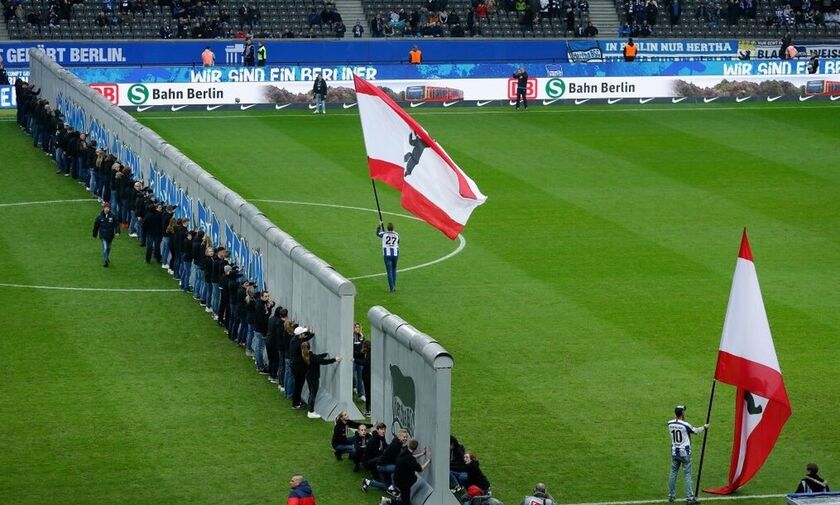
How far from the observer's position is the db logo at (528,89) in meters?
61.4

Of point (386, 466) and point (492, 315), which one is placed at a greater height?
point (386, 466)

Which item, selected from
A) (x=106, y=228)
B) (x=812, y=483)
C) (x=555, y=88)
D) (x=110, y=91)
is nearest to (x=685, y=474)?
(x=812, y=483)

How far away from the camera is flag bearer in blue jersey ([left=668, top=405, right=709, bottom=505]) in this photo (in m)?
21.9

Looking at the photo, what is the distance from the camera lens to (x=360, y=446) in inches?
915

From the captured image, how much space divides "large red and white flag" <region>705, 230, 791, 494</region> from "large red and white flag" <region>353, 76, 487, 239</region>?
592cm

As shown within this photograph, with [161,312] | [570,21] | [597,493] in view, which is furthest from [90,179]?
[570,21]

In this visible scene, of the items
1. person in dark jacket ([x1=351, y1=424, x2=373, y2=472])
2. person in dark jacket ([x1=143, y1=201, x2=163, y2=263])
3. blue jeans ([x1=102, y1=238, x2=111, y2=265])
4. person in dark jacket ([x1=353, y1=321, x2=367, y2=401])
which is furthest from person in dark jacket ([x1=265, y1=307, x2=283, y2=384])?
blue jeans ([x1=102, y1=238, x2=111, y2=265])

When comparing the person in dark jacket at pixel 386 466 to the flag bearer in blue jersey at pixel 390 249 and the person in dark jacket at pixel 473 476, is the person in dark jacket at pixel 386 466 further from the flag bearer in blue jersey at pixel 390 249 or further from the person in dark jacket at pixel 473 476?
the flag bearer in blue jersey at pixel 390 249

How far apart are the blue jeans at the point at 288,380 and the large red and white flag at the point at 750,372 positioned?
24.6 feet

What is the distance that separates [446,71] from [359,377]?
125 feet

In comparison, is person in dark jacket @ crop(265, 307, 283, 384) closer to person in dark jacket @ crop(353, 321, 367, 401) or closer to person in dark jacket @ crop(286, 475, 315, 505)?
person in dark jacket @ crop(353, 321, 367, 401)

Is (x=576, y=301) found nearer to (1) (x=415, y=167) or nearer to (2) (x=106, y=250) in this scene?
(1) (x=415, y=167)

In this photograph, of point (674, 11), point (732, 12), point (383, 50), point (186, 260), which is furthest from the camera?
point (732, 12)

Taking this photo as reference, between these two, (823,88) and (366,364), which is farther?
(823,88)
